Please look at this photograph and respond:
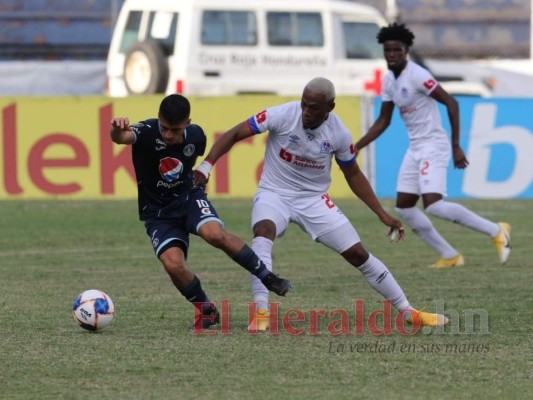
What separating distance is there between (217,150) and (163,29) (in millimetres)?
15405

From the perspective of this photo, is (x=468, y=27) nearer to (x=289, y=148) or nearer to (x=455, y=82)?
(x=455, y=82)

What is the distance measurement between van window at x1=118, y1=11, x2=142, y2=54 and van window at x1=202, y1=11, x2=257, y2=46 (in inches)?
51.2

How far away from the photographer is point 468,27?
96.7 feet

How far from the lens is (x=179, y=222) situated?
28.6 feet

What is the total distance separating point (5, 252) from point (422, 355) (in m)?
7.13

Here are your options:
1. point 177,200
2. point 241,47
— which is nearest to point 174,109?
point 177,200

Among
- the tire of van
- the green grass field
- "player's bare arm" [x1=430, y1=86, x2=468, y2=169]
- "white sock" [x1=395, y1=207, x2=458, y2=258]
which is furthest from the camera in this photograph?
the tire of van

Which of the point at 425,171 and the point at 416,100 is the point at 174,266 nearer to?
the point at 425,171

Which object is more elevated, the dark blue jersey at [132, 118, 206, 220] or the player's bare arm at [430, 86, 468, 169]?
the player's bare arm at [430, 86, 468, 169]

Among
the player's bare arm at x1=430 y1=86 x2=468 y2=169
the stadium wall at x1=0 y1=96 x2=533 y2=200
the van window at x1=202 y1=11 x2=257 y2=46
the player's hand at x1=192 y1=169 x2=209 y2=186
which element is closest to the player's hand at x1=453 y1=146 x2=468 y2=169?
the player's bare arm at x1=430 y1=86 x2=468 y2=169

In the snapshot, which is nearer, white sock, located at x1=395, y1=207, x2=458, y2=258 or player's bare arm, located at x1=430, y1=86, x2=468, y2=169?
player's bare arm, located at x1=430, y1=86, x2=468, y2=169

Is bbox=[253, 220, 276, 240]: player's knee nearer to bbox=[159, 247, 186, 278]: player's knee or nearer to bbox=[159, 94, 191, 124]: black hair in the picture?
bbox=[159, 247, 186, 278]: player's knee

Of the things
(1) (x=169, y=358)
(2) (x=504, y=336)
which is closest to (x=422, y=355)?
(2) (x=504, y=336)

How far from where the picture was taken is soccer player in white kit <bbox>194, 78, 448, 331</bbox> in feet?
28.6
